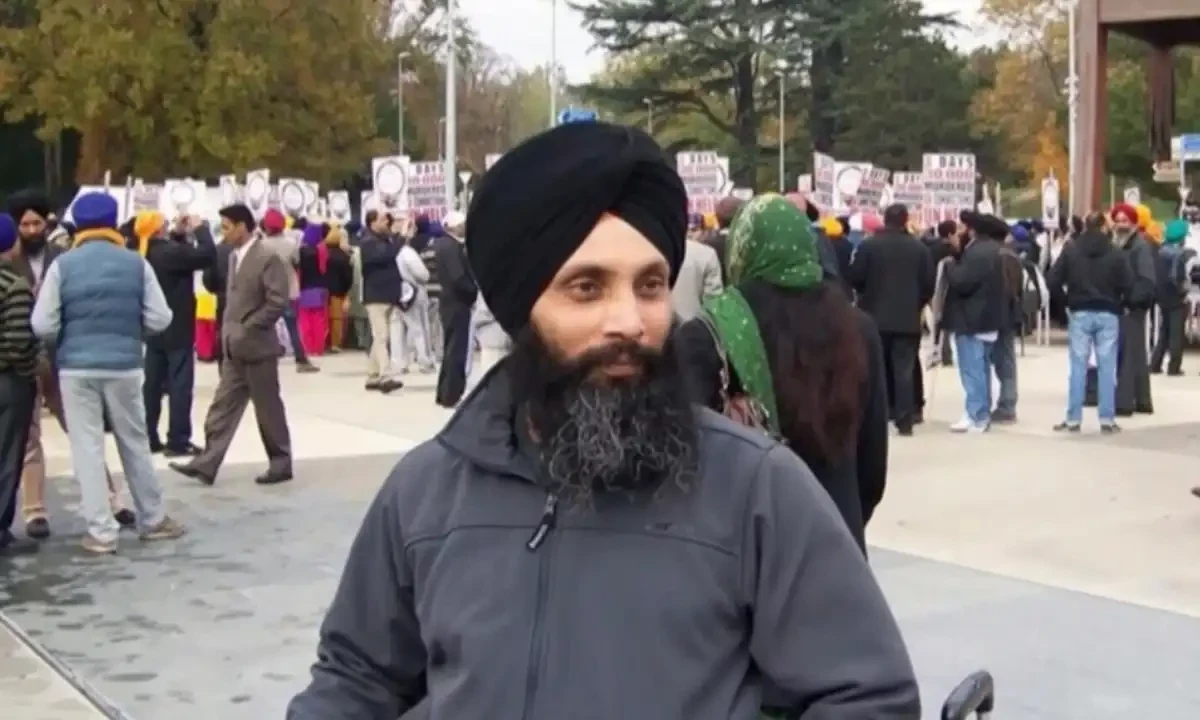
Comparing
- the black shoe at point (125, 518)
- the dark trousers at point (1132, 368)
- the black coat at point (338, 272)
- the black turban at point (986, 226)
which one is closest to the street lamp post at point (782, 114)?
the black coat at point (338, 272)

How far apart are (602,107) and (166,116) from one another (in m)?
17.4

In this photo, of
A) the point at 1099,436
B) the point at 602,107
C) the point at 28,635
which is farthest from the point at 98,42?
the point at 28,635

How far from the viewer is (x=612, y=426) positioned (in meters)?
2.11

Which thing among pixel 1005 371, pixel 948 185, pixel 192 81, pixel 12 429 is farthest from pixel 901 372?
pixel 192 81

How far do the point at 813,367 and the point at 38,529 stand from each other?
6425 mm

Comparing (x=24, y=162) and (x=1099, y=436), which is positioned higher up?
(x=24, y=162)

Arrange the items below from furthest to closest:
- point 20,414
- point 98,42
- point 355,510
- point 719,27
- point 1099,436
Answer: point 719,27 < point 98,42 < point 1099,436 < point 355,510 < point 20,414

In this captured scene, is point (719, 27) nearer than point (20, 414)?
No

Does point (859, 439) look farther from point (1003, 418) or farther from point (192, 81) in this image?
point (192, 81)

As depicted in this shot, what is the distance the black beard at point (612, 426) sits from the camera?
2.10 m

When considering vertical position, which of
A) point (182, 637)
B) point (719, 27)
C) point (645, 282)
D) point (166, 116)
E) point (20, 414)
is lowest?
point (182, 637)

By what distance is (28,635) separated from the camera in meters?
7.42

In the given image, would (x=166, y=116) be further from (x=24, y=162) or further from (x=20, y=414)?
(x=20, y=414)

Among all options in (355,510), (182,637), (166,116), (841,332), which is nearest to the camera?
(841,332)
